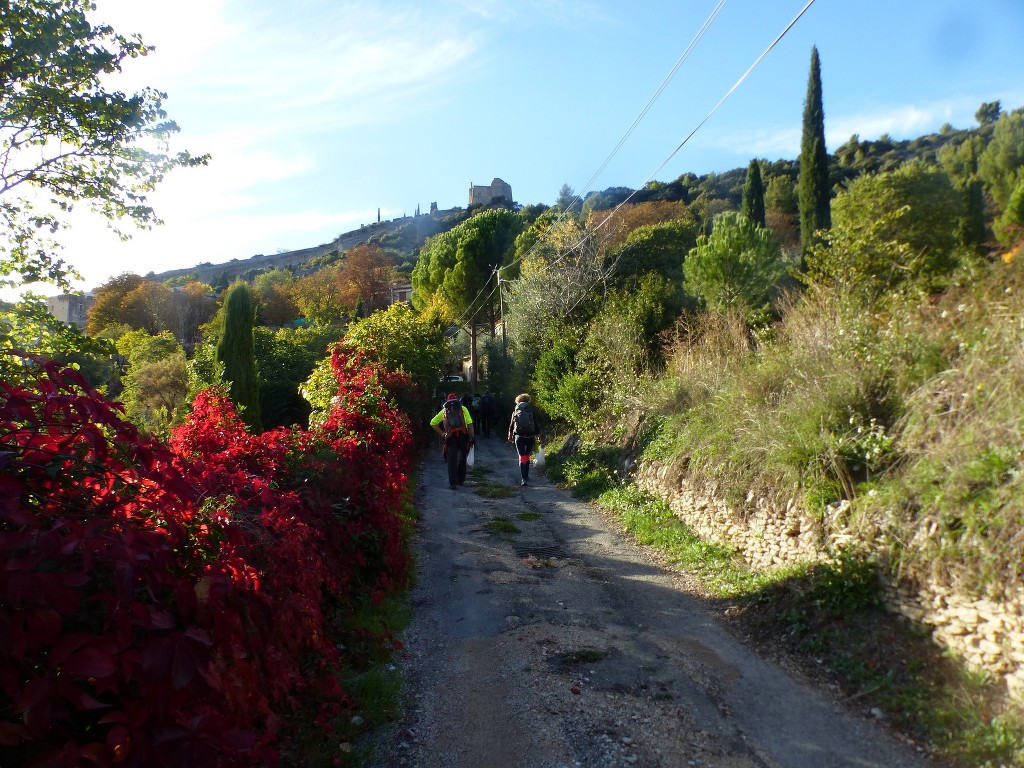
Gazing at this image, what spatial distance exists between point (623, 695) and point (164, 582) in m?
3.37

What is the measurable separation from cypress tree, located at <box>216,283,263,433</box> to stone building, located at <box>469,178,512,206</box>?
316 feet

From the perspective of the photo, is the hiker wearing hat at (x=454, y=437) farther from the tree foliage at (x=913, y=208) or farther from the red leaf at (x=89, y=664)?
the red leaf at (x=89, y=664)

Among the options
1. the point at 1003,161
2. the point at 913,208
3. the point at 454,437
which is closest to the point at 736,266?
the point at 913,208

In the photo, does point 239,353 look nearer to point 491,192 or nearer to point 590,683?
point 590,683

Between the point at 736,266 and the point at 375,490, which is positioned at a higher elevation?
the point at 736,266

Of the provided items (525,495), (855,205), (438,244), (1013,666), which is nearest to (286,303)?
(438,244)

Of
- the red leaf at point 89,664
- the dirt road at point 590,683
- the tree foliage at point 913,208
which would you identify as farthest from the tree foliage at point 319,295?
the red leaf at point 89,664

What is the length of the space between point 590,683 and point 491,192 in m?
114

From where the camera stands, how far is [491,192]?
114062 mm

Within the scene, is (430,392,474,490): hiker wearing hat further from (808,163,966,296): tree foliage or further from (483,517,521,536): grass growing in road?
(808,163,966,296): tree foliage

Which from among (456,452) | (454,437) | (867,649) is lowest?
(456,452)

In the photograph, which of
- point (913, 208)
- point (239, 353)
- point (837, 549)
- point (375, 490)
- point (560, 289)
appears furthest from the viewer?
point (913, 208)

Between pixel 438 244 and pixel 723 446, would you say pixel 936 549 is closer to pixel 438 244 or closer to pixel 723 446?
pixel 723 446

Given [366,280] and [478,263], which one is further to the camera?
[366,280]
